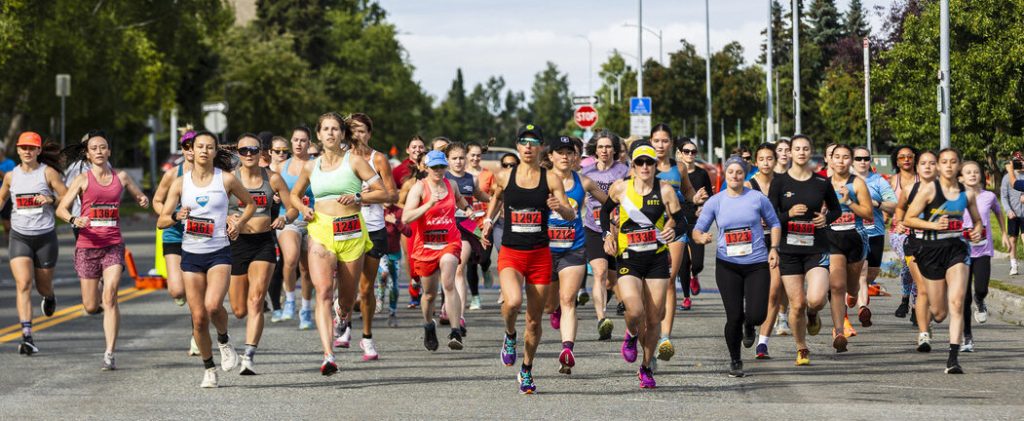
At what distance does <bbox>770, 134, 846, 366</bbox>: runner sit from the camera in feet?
39.0

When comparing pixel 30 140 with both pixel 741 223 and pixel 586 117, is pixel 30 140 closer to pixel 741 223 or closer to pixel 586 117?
pixel 741 223

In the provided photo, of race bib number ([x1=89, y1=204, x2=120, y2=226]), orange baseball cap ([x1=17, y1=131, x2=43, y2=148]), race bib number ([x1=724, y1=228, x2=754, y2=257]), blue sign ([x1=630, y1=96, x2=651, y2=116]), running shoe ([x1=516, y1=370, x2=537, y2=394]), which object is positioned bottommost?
running shoe ([x1=516, y1=370, x2=537, y2=394])

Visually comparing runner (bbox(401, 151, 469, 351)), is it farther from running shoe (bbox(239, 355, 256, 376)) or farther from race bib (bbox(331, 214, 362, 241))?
running shoe (bbox(239, 355, 256, 376))

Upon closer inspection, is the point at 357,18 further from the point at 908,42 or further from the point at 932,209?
the point at 932,209

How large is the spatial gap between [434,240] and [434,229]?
0.09 metres

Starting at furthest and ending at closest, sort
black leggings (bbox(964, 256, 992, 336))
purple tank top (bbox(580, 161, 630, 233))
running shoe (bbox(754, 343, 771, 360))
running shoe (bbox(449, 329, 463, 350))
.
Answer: purple tank top (bbox(580, 161, 630, 233)) → black leggings (bbox(964, 256, 992, 336)) → running shoe (bbox(449, 329, 463, 350)) → running shoe (bbox(754, 343, 771, 360))

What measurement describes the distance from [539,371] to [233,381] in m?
2.20

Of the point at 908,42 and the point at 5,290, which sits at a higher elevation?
the point at 908,42

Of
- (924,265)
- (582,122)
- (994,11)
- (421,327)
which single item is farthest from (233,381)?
(994,11)

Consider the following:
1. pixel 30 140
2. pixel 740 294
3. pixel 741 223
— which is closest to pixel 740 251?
pixel 741 223

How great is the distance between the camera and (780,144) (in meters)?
14.4

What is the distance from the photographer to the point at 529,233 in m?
10.5

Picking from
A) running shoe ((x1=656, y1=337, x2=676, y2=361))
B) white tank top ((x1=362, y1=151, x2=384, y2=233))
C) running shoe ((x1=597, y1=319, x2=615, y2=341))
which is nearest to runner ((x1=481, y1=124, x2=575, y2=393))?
running shoe ((x1=656, y1=337, x2=676, y2=361))

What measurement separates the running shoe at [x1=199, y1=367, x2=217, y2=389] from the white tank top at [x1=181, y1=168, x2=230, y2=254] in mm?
810
